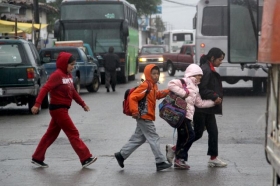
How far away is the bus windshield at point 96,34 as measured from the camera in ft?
109

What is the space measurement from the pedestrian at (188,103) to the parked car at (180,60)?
3201cm

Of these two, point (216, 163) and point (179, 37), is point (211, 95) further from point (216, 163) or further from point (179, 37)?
point (179, 37)

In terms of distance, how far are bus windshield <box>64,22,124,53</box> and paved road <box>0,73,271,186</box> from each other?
13.3m

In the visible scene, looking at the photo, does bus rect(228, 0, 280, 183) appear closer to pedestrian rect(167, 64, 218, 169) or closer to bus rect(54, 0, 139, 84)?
pedestrian rect(167, 64, 218, 169)

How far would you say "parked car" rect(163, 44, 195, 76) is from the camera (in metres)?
43.8

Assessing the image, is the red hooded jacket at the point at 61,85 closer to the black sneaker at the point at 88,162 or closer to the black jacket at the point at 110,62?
the black sneaker at the point at 88,162

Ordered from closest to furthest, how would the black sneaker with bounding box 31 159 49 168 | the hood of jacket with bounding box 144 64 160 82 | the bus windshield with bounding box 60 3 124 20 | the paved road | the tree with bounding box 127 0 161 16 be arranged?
the paved road
the hood of jacket with bounding box 144 64 160 82
the black sneaker with bounding box 31 159 49 168
the bus windshield with bounding box 60 3 124 20
the tree with bounding box 127 0 161 16

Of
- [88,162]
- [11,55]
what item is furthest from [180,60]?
[88,162]

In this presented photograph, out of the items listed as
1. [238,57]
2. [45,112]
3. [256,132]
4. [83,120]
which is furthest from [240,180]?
[45,112]

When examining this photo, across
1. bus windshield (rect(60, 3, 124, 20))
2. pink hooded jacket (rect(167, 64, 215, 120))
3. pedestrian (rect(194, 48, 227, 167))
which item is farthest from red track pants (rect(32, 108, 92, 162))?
bus windshield (rect(60, 3, 124, 20))

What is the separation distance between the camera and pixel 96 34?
33.5 m

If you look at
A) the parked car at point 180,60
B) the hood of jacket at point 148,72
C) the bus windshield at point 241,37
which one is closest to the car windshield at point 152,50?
the parked car at point 180,60

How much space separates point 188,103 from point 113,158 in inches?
72.0

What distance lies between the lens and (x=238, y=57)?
9.19 m
